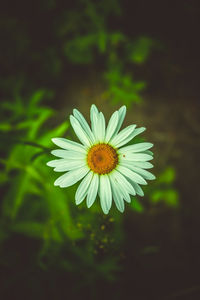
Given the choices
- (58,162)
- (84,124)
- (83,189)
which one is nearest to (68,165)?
(58,162)

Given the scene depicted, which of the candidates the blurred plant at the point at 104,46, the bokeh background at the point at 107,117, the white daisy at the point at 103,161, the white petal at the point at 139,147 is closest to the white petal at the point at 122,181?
the white daisy at the point at 103,161

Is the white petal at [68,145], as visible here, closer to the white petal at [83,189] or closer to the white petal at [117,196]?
the white petal at [83,189]

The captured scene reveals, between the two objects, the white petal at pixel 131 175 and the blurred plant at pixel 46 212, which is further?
the blurred plant at pixel 46 212

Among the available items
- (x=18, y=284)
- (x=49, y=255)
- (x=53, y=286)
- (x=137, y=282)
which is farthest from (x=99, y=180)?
(x=137, y=282)

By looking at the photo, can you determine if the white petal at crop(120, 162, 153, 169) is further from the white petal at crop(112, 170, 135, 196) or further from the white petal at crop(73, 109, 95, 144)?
the white petal at crop(73, 109, 95, 144)

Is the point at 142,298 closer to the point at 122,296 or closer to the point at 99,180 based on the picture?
the point at 122,296

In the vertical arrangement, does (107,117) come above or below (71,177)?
above

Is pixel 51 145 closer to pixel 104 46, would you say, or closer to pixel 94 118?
pixel 94 118
